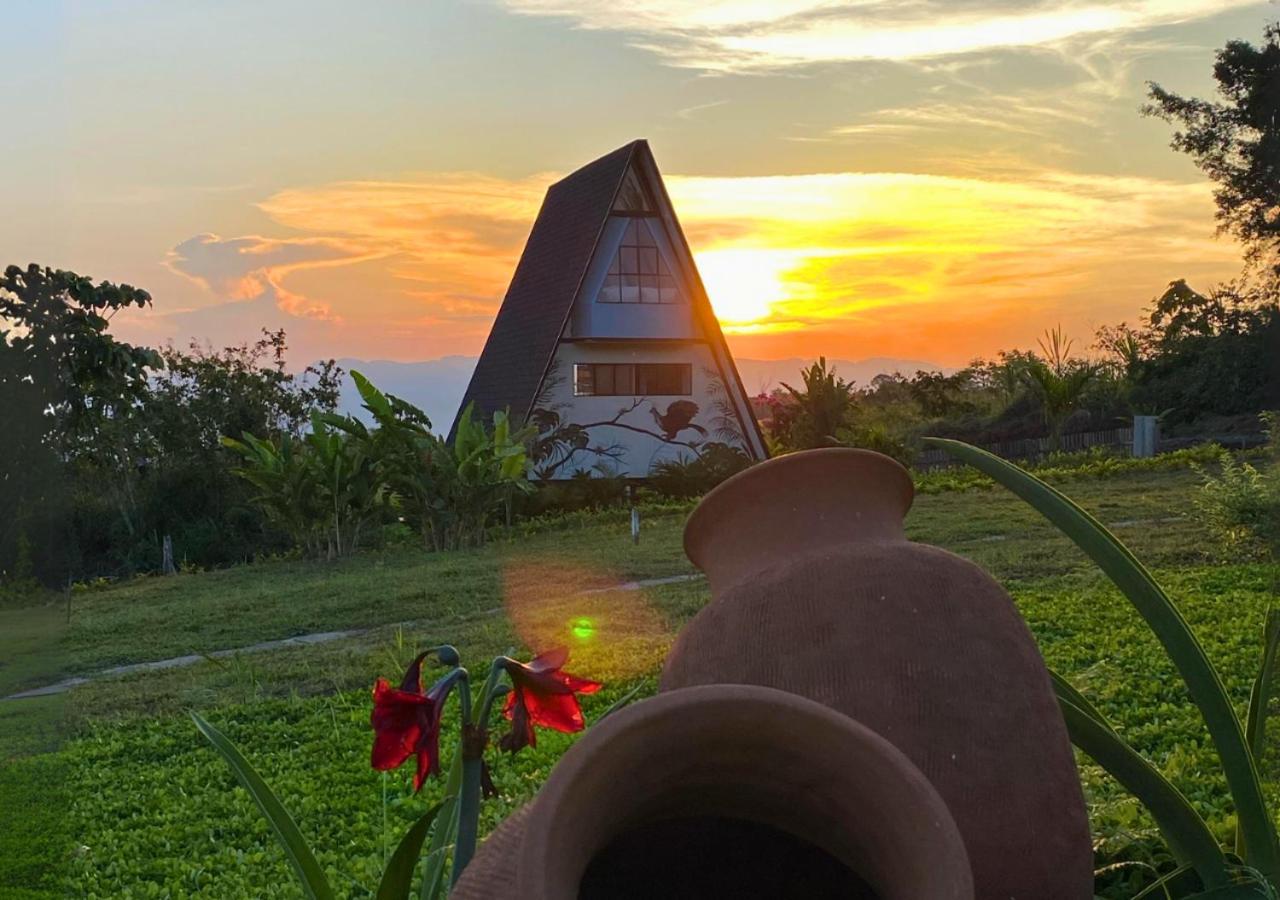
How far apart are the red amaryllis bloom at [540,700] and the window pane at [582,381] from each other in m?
16.2

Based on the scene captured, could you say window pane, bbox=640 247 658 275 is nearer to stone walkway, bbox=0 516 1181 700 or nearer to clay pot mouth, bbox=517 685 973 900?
stone walkway, bbox=0 516 1181 700

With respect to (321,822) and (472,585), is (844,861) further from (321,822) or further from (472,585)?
(472,585)

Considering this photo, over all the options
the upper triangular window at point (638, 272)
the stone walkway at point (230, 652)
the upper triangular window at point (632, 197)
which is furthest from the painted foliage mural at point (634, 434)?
the stone walkway at point (230, 652)

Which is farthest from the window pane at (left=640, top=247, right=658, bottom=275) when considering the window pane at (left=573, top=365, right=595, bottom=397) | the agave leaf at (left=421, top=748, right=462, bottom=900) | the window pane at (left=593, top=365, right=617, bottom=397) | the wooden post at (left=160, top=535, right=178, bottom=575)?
the agave leaf at (left=421, top=748, right=462, bottom=900)

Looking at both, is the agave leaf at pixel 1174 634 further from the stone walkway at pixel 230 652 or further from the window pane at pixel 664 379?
the window pane at pixel 664 379

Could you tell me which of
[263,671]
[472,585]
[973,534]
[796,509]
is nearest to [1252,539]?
[973,534]

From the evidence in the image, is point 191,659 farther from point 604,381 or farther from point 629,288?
point 629,288

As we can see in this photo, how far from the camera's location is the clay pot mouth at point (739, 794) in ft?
4.58

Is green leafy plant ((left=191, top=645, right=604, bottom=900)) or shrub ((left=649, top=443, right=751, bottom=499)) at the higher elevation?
green leafy plant ((left=191, top=645, right=604, bottom=900))

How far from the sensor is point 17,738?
235 inches

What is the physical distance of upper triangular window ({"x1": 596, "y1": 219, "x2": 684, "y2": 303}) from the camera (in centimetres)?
1788

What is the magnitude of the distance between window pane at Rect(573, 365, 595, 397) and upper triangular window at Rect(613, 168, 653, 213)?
2.41m

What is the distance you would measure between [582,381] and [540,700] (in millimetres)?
16450

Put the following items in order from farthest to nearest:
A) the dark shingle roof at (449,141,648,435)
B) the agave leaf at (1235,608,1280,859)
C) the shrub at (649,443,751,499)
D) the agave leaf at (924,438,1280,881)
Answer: the dark shingle roof at (449,141,648,435) < the shrub at (649,443,751,499) < the agave leaf at (1235,608,1280,859) < the agave leaf at (924,438,1280,881)
